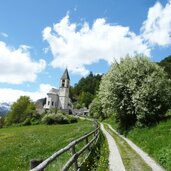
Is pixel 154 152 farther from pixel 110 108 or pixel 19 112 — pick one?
pixel 19 112

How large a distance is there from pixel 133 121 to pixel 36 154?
75.2ft

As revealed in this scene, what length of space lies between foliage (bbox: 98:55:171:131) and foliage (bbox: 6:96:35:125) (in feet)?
275

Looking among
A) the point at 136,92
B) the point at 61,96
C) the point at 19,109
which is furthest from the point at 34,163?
the point at 61,96

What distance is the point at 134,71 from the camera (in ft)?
140

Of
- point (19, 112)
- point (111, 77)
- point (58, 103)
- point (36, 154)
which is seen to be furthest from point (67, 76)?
point (36, 154)

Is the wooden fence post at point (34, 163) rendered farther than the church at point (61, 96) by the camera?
No

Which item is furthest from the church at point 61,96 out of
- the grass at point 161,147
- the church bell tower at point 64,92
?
the grass at point 161,147

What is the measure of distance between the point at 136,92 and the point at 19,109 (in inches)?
3893

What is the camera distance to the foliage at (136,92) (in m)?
38.6

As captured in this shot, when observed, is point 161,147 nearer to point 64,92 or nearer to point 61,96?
point 64,92

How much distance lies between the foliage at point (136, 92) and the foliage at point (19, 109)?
83.9m

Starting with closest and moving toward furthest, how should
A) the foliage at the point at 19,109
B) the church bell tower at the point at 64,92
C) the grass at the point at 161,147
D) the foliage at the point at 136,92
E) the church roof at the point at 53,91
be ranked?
the grass at the point at 161,147
the foliage at the point at 136,92
the foliage at the point at 19,109
the church bell tower at the point at 64,92
the church roof at the point at 53,91

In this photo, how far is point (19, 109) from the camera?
133250 mm

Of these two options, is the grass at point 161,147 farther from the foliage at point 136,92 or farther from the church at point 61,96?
the church at point 61,96
